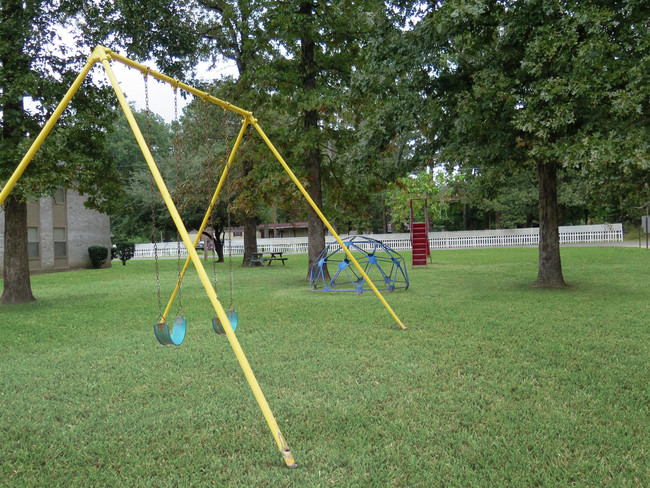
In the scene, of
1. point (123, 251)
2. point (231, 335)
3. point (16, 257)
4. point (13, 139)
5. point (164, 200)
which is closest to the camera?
point (231, 335)

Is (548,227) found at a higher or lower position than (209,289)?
higher

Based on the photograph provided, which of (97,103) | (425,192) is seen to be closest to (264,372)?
(97,103)

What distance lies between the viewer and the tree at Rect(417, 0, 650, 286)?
8.35 metres

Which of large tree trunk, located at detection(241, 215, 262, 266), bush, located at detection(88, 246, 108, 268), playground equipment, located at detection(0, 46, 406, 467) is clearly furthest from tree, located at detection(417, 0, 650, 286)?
bush, located at detection(88, 246, 108, 268)

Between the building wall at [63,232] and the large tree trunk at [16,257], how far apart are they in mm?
13046

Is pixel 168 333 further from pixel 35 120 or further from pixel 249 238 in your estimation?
pixel 249 238

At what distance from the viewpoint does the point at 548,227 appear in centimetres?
1180

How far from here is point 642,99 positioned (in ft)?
25.5

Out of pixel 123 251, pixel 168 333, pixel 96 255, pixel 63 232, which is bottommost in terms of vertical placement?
pixel 168 333

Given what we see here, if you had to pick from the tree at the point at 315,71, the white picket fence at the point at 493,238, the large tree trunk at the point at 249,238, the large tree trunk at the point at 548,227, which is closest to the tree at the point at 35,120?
the tree at the point at 315,71

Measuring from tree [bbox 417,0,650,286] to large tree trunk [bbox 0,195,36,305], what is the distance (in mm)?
10068

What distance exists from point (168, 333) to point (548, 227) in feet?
32.7

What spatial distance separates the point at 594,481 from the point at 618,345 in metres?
3.87

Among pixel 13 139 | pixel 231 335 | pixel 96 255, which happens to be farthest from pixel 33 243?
pixel 231 335
